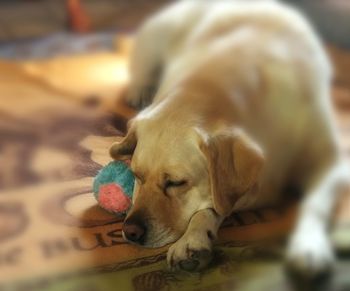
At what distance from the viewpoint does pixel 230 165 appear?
720 mm

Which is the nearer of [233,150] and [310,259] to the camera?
[310,259]

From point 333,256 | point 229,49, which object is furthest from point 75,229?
point 229,49

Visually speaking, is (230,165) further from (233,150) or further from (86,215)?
(86,215)

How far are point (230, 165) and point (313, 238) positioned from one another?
15 cm

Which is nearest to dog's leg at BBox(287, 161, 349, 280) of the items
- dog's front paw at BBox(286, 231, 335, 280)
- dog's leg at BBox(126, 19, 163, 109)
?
dog's front paw at BBox(286, 231, 335, 280)

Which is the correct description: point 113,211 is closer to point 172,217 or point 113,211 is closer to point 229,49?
point 172,217

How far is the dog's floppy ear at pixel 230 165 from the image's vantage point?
0.70 m

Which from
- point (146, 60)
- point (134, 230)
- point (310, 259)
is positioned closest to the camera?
point (310, 259)

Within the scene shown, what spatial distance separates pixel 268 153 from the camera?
0.73 m

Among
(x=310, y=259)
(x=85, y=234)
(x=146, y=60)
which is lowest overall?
(x=310, y=259)

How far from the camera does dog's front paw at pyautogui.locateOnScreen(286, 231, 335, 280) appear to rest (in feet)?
1.94

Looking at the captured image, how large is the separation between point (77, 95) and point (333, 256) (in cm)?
61

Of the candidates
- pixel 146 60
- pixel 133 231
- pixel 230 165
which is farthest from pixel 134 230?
pixel 146 60

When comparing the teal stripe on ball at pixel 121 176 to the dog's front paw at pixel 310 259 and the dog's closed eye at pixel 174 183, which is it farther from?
the dog's front paw at pixel 310 259
